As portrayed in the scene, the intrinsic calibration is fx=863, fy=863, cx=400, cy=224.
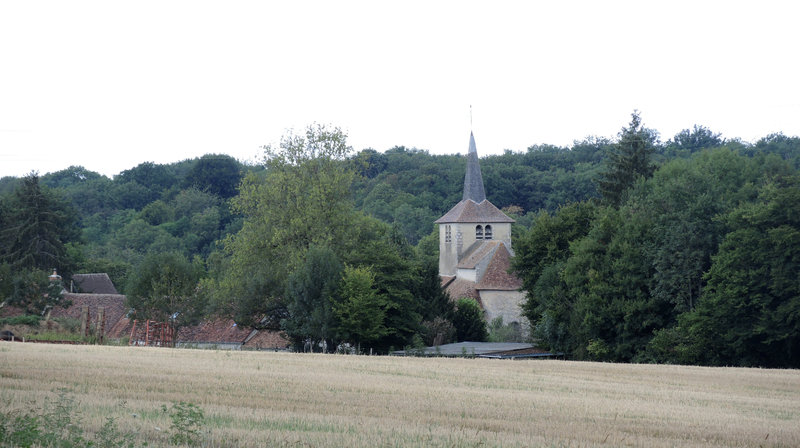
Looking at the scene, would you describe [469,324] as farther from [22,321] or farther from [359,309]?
[22,321]

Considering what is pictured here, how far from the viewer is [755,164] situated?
175 ft

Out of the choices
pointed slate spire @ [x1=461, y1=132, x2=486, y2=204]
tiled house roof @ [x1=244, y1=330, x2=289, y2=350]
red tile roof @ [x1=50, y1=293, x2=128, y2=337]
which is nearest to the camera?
tiled house roof @ [x1=244, y1=330, x2=289, y2=350]

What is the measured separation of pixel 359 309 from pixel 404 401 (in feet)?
94.0

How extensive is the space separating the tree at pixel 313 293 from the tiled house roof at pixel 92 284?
43.6m

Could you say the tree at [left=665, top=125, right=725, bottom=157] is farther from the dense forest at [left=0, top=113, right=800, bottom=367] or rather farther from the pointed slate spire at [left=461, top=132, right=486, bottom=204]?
the dense forest at [left=0, top=113, right=800, bottom=367]

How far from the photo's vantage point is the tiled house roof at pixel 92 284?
8312 centimetres

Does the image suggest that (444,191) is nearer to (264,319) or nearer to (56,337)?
(264,319)

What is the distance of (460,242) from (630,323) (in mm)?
44520

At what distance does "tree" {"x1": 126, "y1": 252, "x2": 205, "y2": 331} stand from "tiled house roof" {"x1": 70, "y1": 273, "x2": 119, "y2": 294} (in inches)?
1348

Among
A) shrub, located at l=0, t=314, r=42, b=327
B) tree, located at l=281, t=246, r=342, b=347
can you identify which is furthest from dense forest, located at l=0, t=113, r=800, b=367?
shrub, located at l=0, t=314, r=42, b=327

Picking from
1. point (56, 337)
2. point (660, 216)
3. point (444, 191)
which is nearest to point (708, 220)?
point (660, 216)

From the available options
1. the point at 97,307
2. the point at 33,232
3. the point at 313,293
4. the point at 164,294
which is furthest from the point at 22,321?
the point at 33,232

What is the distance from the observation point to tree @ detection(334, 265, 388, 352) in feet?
148

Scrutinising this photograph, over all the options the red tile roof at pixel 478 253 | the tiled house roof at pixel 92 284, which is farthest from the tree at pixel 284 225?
the tiled house roof at pixel 92 284
